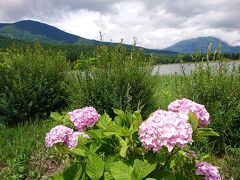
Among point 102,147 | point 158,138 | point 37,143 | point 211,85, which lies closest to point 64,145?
point 102,147

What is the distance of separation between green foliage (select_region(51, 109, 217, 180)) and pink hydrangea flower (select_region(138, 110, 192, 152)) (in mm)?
199

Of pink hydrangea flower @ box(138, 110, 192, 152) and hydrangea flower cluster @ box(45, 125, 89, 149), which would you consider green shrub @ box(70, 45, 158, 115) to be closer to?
hydrangea flower cluster @ box(45, 125, 89, 149)

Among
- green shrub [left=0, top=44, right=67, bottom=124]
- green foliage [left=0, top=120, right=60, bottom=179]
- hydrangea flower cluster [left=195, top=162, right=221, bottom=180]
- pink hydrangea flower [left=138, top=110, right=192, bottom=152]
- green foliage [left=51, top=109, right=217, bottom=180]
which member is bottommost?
green foliage [left=0, top=120, right=60, bottom=179]

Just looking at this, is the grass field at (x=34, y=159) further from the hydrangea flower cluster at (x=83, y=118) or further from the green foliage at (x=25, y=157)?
the hydrangea flower cluster at (x=83, y=118)

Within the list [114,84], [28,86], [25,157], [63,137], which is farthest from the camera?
[28,86]

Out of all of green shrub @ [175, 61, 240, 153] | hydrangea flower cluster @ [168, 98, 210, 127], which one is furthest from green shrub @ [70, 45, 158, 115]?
hydrangea flower cluster @ [168, 98, 210, 127]

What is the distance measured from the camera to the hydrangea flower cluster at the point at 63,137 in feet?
11.2

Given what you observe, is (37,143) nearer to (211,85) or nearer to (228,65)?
(211,85)

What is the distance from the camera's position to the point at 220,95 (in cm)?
694

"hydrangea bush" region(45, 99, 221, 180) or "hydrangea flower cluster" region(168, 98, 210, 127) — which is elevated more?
"hydrangea flower cluster" region(168, 98, 210, 127)

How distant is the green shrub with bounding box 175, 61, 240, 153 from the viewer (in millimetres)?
6543

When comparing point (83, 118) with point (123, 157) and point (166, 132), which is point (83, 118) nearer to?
point (123, 157)

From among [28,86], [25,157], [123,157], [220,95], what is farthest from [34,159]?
[123,157]

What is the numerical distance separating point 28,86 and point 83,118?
6.30 m
